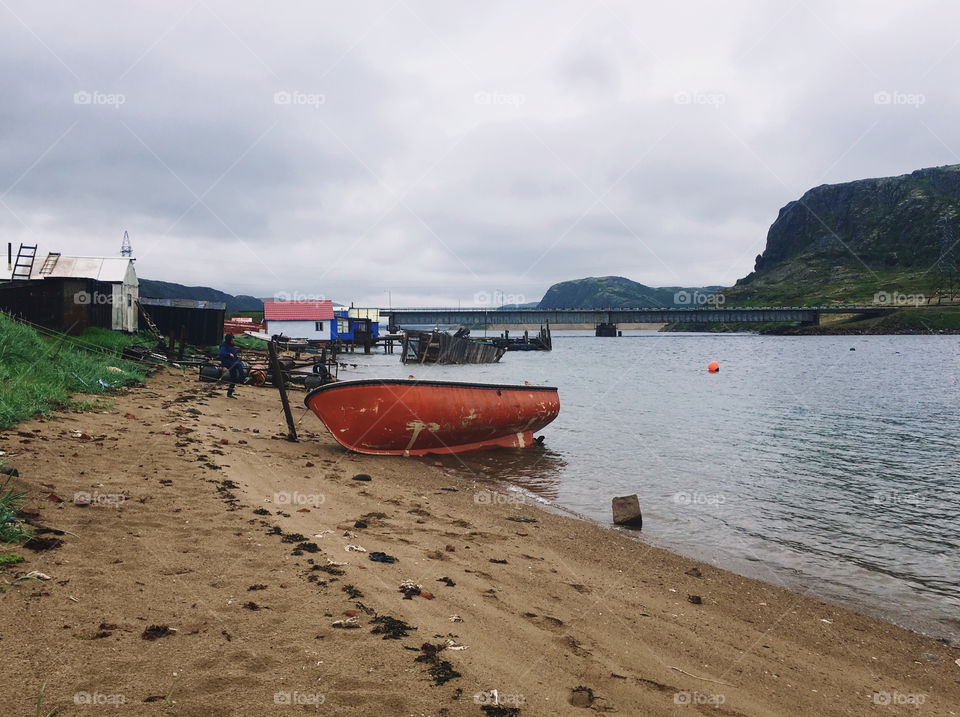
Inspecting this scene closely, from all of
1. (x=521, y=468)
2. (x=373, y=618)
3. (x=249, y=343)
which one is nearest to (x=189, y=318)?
(x=249, y=343)

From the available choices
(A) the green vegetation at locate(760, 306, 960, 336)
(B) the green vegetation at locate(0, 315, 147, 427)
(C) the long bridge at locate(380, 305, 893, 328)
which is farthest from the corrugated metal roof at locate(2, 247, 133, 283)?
(A) the green vegetation at locate(760, 306, 960, 336)

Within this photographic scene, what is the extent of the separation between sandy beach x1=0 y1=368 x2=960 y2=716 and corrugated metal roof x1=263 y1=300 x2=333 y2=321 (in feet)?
201

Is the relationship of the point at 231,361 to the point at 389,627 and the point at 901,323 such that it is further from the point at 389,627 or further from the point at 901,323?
the point at 901,323

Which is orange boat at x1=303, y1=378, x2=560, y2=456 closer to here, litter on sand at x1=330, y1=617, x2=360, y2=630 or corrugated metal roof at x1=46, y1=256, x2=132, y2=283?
litter on sand at x1=330, y1=617, x2=360, y2=630

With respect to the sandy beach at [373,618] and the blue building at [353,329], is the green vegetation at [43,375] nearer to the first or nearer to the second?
the sandy beach at [373,618]

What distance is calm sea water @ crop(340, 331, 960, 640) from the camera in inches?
320

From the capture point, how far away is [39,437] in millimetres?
9047

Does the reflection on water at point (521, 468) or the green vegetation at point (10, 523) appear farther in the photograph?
the reflection on water at point (521, 468)

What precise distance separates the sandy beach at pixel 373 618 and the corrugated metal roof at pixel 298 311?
6134 centimetres

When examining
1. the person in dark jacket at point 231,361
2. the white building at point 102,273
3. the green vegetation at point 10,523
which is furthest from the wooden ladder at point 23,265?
the green vegetation at point 10,523

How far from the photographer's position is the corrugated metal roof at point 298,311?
6862 cm

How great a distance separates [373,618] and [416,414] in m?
9.43

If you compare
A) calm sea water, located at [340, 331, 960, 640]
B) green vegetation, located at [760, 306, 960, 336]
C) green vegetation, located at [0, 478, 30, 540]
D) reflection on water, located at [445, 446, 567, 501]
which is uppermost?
green vegetation, located at [760, 306, 960, 336]

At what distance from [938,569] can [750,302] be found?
623ft
